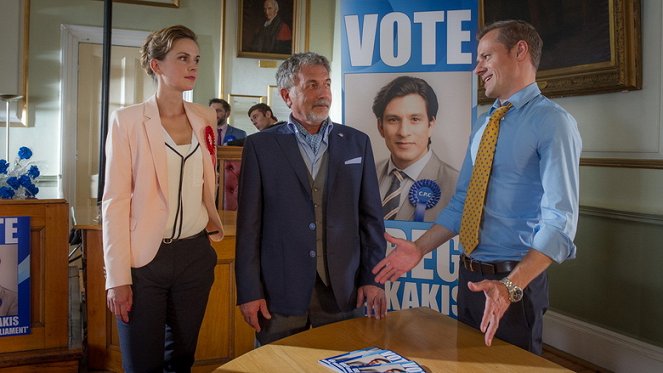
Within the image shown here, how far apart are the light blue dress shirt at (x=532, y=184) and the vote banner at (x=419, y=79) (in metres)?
0.88

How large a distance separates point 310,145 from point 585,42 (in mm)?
2139

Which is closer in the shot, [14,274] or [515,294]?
[515,294]

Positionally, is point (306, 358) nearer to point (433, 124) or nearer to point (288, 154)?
point (288, 154)

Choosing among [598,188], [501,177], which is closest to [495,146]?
[501,177]

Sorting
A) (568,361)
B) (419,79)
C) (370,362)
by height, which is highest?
(419,79)

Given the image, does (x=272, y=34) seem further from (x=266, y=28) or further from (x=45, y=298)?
(x=45, y=298)

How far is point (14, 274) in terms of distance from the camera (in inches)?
123

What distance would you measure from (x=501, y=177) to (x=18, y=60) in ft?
18.5

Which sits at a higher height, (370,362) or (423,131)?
(423,131)

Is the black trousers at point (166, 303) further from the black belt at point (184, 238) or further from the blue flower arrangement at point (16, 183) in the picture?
the blue flower arrangement at point (16, 183)

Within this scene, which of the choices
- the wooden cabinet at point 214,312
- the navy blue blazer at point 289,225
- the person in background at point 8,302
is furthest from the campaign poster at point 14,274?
the navy blue blazer at point 289,225

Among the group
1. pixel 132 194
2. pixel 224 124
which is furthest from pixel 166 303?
pixel 224 124

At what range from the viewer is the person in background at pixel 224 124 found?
21.3 ft

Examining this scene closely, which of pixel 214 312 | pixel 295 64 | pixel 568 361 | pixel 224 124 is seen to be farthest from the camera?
pixel 224 124
